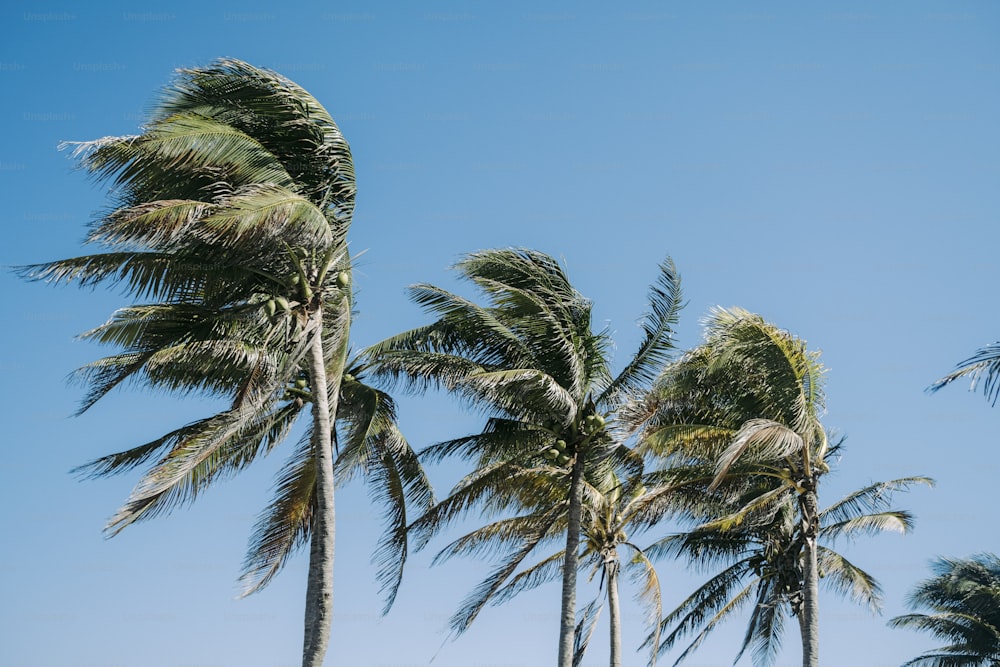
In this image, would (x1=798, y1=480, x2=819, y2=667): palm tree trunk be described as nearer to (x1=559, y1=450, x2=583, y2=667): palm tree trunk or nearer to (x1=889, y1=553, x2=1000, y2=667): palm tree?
(x1=559, y1=450, x2=583, y2=667): palm tree trunk

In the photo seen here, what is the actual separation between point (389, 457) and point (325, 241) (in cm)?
533

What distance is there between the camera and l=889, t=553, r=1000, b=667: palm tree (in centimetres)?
2998

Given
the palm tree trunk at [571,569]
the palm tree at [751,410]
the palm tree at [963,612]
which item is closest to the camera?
the palm tree trunk at [571,569]

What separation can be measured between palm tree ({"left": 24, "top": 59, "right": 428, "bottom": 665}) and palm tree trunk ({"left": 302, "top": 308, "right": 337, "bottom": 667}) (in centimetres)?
2

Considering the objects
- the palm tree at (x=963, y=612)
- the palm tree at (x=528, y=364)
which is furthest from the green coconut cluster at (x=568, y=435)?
the palm tree at (x=963, y=612)

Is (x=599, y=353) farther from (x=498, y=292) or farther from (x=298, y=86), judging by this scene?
(x=298, y=86)

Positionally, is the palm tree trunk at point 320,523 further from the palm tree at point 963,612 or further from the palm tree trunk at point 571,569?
the palm tree at point 963,612

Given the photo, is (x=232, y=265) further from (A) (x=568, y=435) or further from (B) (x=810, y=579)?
(B) (x=810, y=579)

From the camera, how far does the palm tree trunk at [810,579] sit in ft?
64.4

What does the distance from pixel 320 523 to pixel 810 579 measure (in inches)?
355

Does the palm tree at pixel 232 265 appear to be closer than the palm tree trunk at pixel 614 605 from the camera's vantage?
Yes

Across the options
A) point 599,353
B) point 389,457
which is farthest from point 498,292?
point 389,457

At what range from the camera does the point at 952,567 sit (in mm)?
31172

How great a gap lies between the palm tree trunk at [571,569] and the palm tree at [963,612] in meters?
15.7
